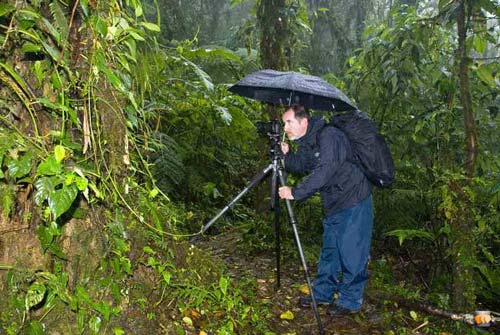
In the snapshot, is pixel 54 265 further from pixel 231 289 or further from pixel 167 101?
pixel 167 101

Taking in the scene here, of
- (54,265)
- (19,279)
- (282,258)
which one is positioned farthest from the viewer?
(282,258)

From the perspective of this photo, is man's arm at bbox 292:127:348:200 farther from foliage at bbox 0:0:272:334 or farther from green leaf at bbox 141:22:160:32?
green leaf at bbox 141:22:160:32

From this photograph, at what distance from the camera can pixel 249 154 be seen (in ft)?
27.3

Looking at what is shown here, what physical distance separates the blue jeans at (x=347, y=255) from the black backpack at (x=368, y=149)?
1.08ft

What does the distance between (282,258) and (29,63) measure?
12.5 feet

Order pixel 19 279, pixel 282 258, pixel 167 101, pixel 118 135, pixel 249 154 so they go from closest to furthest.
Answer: pixel 19 279
pixel 118 135
pixel 282 258
pixel 167 101
pixel 249 154

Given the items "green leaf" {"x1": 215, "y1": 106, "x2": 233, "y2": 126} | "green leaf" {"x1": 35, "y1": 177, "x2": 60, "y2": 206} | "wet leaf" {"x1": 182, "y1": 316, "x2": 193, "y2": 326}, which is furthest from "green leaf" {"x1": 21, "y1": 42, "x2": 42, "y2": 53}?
"green leaf" {"x1": 215, "y1": 106, "x2": 233, "y2": 126}

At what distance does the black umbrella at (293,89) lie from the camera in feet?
12.6

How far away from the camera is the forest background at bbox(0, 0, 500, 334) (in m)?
2.06

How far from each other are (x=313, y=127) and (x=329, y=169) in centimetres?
48

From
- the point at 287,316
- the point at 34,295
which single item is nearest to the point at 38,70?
the point at 34,295

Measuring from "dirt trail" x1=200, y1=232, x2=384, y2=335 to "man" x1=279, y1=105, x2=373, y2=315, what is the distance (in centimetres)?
13

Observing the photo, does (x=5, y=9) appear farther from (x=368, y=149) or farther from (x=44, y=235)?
(x=368, y=149)

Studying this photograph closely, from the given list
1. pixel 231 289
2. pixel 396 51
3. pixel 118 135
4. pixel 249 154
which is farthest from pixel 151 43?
pixel 249 154
